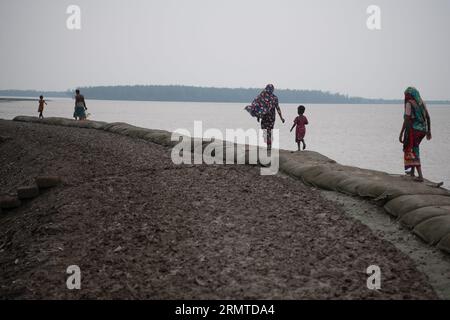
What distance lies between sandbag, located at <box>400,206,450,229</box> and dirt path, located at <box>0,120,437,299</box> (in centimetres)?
68

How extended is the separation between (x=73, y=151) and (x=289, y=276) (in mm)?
11688

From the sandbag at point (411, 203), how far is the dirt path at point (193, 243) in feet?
2.71

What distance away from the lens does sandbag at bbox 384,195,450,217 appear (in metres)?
7.38

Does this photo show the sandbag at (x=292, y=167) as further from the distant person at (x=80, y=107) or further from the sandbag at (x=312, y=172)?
the distant person at (x=80, y=107)

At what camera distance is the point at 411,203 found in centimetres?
750

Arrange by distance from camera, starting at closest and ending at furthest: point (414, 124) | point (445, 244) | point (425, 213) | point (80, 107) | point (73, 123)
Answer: point (445, 244), point (425, 213), point (414, 124), point (73, 123), point (80, 107)

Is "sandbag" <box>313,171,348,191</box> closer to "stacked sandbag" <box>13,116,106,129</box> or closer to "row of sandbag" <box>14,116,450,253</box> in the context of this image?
"row of sandbag" <box>14,116,450,253</box>

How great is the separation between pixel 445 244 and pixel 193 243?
351 centimetres

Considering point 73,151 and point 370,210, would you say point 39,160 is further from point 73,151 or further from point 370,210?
point 370,210

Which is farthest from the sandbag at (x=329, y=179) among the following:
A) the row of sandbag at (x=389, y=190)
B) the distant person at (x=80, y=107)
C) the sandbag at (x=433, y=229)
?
the distant person at (x=80, y=107)

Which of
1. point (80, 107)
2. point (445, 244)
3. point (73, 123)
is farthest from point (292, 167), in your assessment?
point (80, 107)

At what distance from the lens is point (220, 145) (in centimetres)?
1525

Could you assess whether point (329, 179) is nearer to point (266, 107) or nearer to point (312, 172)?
point (312, 172)
